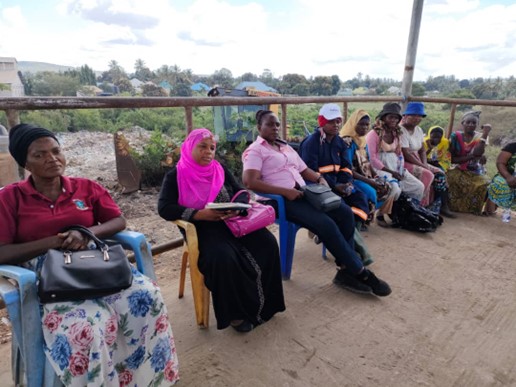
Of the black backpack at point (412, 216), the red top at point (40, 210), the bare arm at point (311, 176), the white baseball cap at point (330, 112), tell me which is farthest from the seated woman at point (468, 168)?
the red top at point (40, 210)

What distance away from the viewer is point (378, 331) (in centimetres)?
227

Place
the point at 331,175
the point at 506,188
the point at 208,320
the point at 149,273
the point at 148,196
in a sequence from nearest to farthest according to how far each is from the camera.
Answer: the point at 149,273, the point at 208,320, the point at 331,175, the point at 506,188, the point at 148,196

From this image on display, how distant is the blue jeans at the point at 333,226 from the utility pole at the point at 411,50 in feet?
10.9

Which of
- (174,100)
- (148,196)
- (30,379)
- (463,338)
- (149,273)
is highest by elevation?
(174,100)

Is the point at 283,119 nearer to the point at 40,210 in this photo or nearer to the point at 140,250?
the point at 140,250

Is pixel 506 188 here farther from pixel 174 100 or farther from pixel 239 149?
pixel 239 149

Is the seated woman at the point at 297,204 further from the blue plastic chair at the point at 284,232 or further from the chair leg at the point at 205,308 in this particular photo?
the chair leg at the point at 205,308

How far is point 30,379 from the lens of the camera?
1449 mm

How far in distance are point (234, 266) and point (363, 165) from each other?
6.98 ft

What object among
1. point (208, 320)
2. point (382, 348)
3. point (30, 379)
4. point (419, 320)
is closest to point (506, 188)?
point (419, 320)

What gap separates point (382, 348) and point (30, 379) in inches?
68.9

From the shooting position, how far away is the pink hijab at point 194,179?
232 centimetres

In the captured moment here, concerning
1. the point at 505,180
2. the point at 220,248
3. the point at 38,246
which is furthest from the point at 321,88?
the point at 38,246

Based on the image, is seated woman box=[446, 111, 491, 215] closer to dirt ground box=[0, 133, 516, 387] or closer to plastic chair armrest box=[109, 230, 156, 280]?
dirt ground box=[0, 133, 516, 387]
